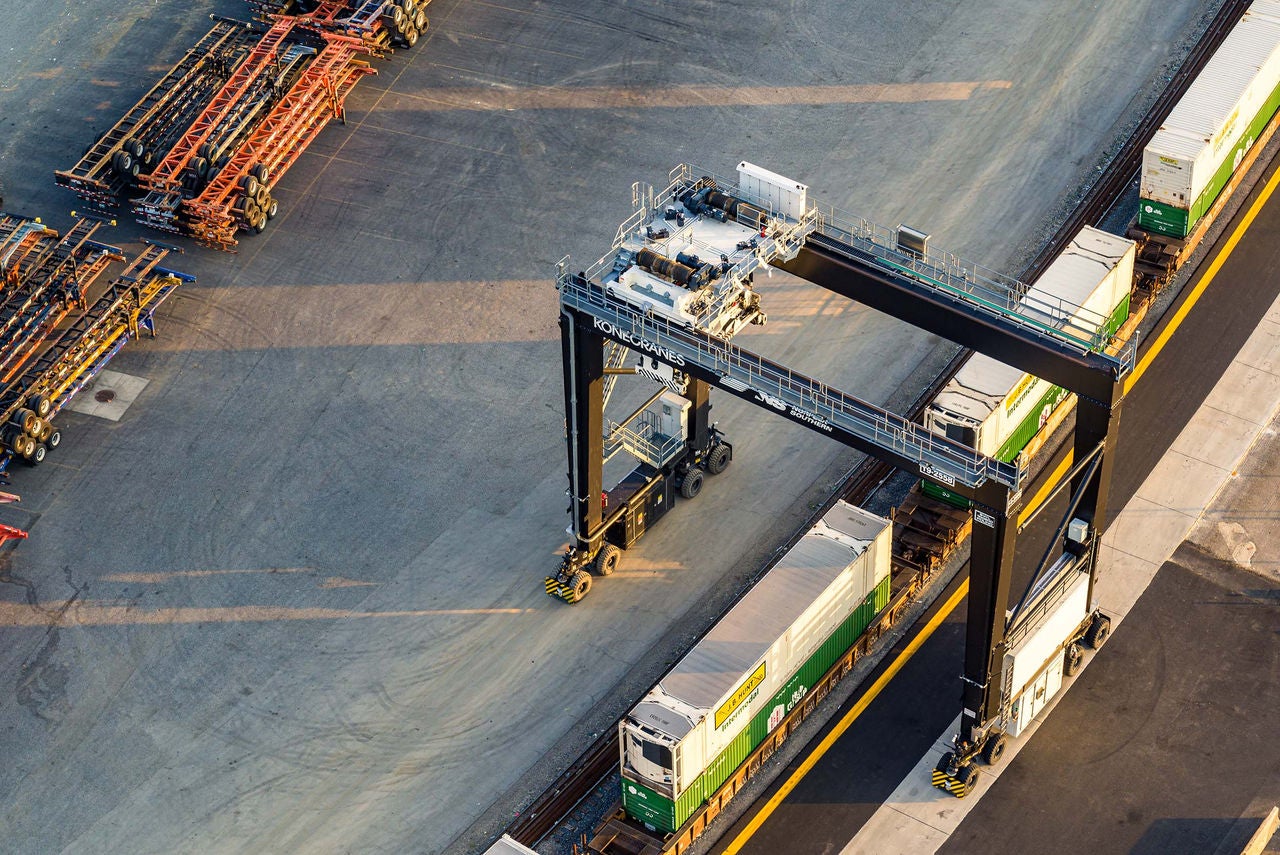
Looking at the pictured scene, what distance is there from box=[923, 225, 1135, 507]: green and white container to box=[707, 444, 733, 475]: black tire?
27.8ft

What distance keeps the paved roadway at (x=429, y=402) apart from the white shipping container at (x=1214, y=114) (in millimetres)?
7258

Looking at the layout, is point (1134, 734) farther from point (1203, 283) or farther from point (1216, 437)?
point (1203, 283)

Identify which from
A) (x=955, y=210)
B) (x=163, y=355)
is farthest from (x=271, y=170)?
(x=955, y=210)

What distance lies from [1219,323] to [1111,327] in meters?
6.36

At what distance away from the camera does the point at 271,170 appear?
109 metres

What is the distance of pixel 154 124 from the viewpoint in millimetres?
111250

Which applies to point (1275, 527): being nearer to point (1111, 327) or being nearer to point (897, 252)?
point (1111, 327)

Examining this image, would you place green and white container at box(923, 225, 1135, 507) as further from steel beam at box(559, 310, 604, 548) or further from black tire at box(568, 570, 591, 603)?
black tire at box(568, 570, 591, 603)

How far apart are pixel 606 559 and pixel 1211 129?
115 feet

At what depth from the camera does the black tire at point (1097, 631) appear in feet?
286

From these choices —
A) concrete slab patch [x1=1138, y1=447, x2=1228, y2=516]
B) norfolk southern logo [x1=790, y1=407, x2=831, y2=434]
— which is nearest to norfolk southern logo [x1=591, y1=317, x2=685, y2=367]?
norfolk southern logo [x1=790, y1=407, x2=831, y2=434]

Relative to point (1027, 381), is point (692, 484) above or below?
below

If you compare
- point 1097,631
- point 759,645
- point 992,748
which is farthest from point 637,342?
point 1097,631

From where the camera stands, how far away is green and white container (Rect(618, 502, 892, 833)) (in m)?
78.7
